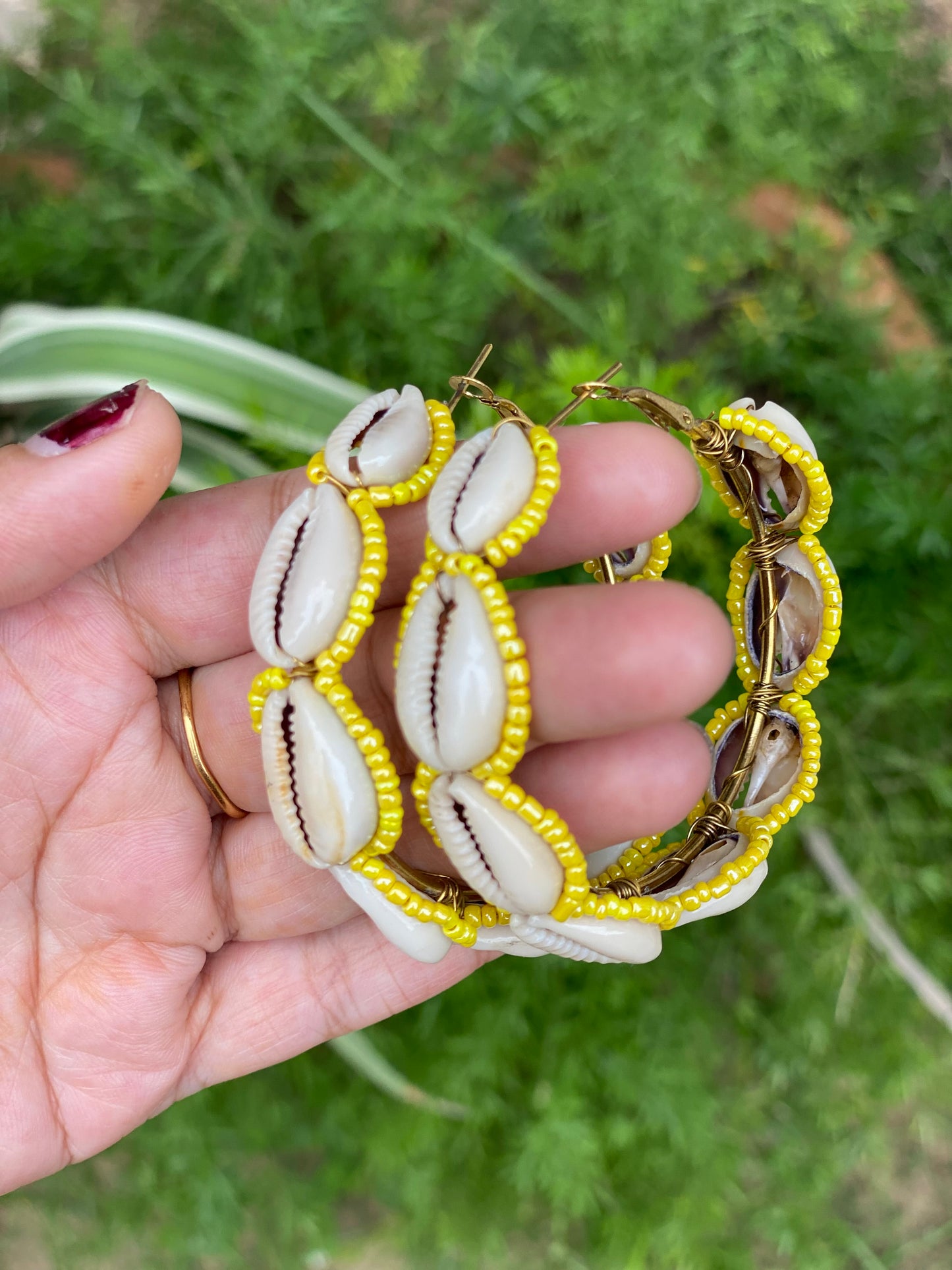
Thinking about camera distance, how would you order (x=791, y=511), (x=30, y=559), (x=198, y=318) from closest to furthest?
1. (x=30, y=559)
2. (x=791, y=511)
3. (x=198, y=318)

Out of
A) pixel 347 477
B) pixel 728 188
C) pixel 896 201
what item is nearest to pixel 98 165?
pixel 728 188

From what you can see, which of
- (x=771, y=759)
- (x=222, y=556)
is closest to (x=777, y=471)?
(x=771, y=759)

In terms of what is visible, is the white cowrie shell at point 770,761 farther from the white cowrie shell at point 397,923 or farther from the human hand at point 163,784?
the white cowrie shell at point 397,923

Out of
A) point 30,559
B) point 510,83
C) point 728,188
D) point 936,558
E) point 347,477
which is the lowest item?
point 936,558

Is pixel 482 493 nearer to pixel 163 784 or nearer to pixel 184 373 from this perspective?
pixel 163 784

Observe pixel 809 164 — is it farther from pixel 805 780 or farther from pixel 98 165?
pixel 98 165

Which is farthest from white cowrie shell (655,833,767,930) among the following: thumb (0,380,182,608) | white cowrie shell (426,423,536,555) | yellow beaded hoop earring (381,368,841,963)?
thumb (0,380,182,608)

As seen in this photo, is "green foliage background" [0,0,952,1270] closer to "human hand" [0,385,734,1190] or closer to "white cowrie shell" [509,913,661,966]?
"human hand" [0,385,734,1190]
